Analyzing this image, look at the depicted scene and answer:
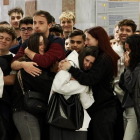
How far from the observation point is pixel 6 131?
3570 millimetres

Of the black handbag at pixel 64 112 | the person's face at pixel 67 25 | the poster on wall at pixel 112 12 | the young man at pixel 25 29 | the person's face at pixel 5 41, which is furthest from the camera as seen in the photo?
the poster on wall at pixel 112 12

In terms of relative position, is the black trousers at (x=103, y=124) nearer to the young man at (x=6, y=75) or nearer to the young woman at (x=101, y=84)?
the young woman at (x=101, y=84)

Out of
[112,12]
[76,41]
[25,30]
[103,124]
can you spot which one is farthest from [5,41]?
[112,12]

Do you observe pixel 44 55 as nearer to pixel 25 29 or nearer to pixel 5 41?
pixel 5 41

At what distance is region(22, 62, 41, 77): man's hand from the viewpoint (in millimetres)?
3510

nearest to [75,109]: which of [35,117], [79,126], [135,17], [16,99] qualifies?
[79,126]

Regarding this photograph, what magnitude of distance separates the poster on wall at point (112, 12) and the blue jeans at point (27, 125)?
165 inches

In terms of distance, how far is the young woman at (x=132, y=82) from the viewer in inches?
145

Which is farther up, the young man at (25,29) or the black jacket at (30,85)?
the young man at (25,29)

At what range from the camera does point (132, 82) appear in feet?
12.1

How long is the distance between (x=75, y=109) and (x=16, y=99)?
758 mm

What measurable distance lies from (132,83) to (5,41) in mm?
1824

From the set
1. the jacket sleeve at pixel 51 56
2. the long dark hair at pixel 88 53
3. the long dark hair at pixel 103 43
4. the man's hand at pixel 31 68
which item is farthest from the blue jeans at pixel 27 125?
the long dark hair at pixel 103 43

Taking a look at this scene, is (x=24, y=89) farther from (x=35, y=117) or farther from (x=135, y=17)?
(x=135, y=17)
